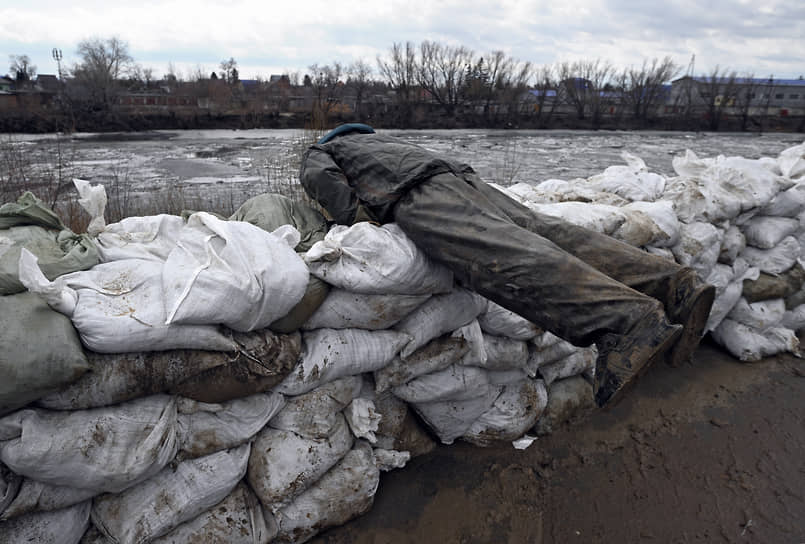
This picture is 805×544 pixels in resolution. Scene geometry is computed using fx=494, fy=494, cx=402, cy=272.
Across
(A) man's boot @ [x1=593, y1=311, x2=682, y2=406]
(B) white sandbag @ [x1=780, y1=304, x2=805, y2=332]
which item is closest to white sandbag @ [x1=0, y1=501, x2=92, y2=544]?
(A) man's boot @ [x1=593, y1=311, x2=682, y2=406]

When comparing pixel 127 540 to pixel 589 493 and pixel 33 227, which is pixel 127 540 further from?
pixel 589 493

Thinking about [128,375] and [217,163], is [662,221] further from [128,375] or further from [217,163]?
[217,163]

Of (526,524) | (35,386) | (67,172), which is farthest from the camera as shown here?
(67,172)

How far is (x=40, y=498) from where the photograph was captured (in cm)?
124

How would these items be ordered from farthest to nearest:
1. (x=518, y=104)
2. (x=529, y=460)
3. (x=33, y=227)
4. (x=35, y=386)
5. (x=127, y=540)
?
1. (x=518, y=104)
2. (x=529, y=460)
3. (x=33, y=227)
4. (x=127, y=540)
5. (x=35, y=386)

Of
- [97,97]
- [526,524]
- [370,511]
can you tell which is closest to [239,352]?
[370,511]

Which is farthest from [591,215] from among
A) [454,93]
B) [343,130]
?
[454,93]

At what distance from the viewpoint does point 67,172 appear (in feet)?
24.7

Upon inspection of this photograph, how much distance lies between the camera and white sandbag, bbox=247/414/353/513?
1.55 m

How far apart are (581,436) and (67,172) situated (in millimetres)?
8268

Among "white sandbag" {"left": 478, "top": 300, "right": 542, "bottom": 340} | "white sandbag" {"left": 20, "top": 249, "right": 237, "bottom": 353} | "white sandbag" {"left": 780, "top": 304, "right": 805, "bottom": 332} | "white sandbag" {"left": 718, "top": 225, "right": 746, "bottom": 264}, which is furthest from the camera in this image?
"white sandbag" {"left": 780, "top": 304, "right": 805, "bottom": 332}

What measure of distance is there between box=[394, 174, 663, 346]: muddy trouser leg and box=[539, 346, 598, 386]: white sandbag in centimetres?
81

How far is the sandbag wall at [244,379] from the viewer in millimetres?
1240

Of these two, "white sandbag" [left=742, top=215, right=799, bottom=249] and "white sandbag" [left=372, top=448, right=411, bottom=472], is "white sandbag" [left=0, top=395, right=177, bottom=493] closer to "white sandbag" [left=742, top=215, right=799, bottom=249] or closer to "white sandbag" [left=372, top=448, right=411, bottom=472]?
"white sandbag" [left=372, top=448, right=411, bottom=472]
